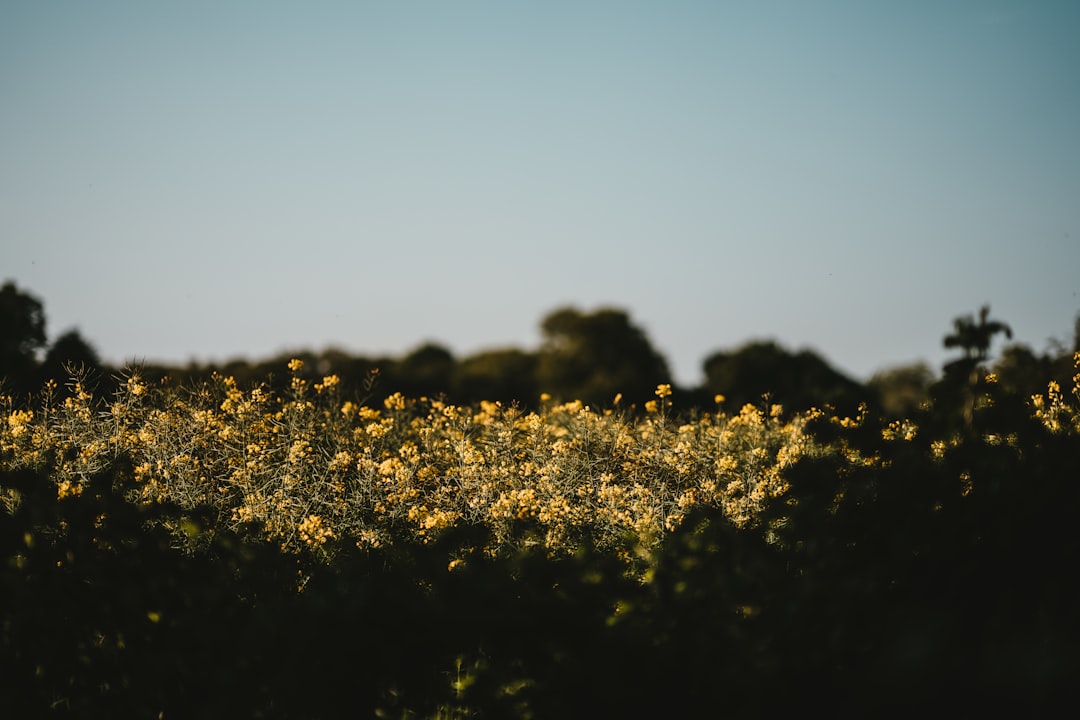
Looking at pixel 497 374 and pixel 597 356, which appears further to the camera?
pixel 497 374

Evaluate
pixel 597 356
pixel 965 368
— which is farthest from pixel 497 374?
pixel 965 368

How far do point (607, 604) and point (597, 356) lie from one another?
54999mm

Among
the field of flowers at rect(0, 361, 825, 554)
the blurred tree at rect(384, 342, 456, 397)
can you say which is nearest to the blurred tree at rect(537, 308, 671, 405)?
the blurred tree at rect(384, 342, 456, 397)

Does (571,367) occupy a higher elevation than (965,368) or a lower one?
higher

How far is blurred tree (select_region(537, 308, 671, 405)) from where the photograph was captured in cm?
5709

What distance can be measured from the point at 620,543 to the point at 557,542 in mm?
457

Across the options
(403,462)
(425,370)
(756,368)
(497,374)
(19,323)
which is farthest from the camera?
(425,370)

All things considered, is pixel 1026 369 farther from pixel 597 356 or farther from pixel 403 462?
pixel 597 356

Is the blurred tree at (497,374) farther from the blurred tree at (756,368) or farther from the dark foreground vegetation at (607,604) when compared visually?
the dark foreground vegetation at (607,604)

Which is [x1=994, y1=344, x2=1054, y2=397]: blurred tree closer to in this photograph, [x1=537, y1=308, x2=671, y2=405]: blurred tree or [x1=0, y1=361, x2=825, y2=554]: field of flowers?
[x1=0, y1=361, x2=825, y2=554]: field of flowers

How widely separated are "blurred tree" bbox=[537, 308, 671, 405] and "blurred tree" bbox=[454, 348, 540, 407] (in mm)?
1787

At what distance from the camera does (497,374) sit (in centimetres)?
6297

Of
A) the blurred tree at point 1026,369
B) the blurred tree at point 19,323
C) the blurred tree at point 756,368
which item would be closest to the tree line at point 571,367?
the blurred tree at point 756,368

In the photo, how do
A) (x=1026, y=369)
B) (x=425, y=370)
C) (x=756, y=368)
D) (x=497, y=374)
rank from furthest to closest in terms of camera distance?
(x=425, y=370)
(x=497, y=374)
(x=756, y=368)
(x=1026, y=369)
